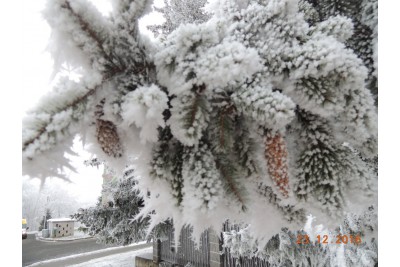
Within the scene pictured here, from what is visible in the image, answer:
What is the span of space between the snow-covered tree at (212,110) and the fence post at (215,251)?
15.1 ft

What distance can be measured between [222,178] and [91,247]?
13035mm

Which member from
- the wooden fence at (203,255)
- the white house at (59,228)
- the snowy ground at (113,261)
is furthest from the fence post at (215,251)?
the white house at (59,228)

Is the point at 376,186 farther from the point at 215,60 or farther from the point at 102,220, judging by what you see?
the point at 102,220

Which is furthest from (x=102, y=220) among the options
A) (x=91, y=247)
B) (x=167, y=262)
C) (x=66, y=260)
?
(x=91, y=247)

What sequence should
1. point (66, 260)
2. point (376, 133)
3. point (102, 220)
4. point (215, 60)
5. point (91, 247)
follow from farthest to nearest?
point (91, 247) < point (66, 260) < point (102, 220) < point (376, 133) < point (215, 60)

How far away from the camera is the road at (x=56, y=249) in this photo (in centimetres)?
990

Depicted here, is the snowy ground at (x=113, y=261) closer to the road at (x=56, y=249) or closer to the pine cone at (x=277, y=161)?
the road at (x=56, y=249)

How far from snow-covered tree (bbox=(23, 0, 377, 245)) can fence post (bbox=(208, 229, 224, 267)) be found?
181 inches

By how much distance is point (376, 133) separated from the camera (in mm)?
549

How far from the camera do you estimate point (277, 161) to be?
1.61ft

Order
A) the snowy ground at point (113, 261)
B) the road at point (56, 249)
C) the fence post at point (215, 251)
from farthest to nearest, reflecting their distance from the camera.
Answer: the road at point (56, 249), the snowy ground at point (113, 261), the fence post at point (215, 251)

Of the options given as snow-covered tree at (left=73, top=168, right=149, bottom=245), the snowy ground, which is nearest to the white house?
the snowy ground

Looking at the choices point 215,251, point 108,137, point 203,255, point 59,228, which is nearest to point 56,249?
point 59,228

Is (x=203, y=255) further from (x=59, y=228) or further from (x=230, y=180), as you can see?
(x=59, y=228)
